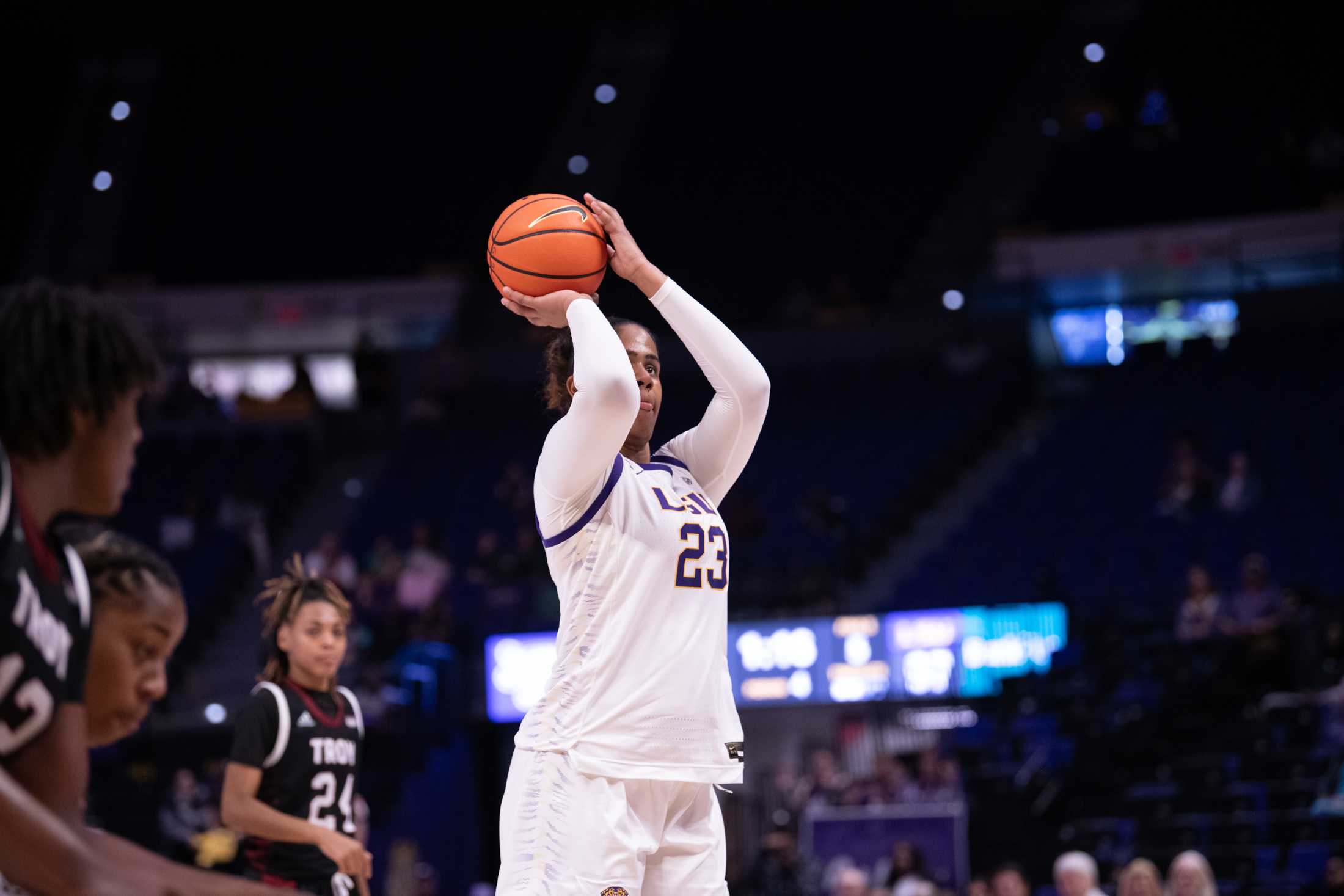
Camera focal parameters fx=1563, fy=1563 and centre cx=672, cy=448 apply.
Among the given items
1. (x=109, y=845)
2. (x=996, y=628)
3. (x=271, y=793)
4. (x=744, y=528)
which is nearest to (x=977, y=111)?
(x=744, y=528)

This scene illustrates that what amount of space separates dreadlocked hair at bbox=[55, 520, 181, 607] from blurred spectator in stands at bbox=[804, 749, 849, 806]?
37.1 feet

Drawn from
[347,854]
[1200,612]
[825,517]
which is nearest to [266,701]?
[347,854]

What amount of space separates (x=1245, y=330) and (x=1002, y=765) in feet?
28.6

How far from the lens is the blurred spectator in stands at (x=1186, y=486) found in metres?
16.2

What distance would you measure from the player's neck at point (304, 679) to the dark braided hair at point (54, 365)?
3.74 metres

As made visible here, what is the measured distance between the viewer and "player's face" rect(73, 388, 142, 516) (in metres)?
2.01

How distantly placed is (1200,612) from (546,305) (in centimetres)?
1089

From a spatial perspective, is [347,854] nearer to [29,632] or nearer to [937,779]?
[29,632]

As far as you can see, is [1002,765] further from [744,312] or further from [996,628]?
[744,312]

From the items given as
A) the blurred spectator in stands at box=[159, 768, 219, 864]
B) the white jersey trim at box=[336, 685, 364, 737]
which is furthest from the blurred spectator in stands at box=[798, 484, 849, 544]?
the white jersey trim at box=[336, 685, 364, 737]

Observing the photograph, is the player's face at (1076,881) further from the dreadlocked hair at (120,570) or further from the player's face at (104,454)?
the player's face at (104,454)

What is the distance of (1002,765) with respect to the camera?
44.1 ft

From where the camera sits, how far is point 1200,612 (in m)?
13.6

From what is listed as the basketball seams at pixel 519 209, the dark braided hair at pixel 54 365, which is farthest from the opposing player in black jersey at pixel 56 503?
the basketball seams at pixel 519 209
